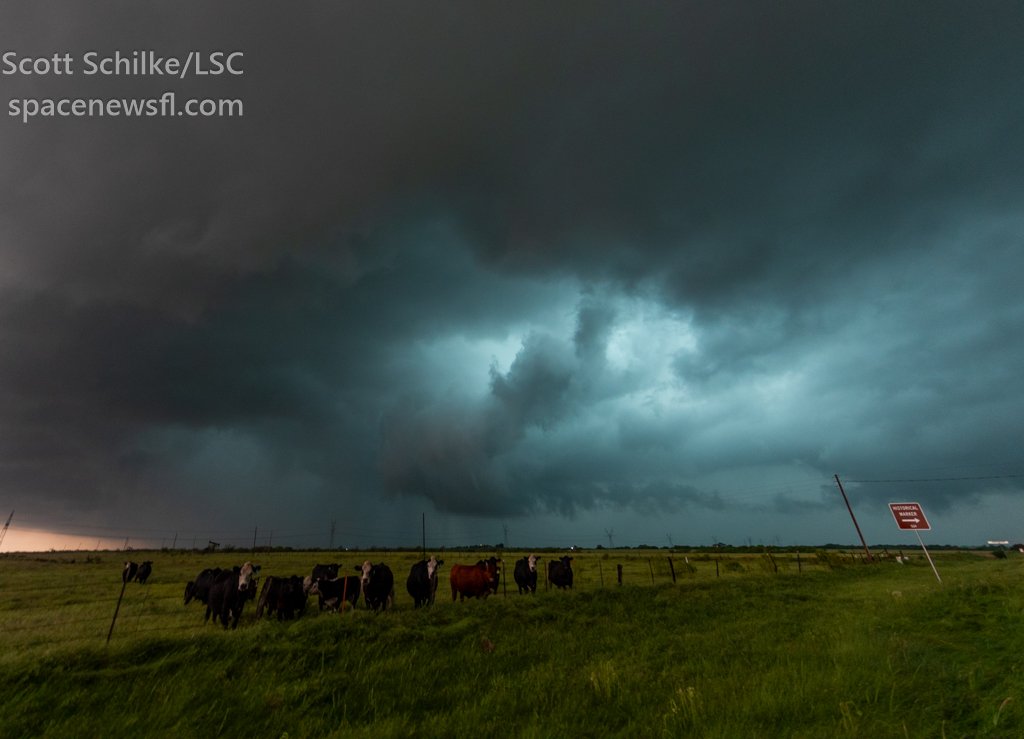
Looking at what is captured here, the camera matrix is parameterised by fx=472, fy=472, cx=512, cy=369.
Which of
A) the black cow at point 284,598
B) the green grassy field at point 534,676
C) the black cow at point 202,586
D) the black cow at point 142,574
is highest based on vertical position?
the black cow at point 142,574

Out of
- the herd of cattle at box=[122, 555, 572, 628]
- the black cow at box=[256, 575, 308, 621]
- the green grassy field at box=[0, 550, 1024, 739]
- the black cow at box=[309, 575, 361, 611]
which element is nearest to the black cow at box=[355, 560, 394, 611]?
the herd of cattle at box=[122, 555, 572, 628]

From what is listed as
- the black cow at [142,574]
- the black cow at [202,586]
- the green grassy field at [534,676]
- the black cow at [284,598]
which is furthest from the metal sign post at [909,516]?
the black cow at [142,574]

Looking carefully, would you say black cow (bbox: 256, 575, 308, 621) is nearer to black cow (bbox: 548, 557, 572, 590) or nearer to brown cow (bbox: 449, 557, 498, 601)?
brown cow (bbox: 449, 557, 498, 601)

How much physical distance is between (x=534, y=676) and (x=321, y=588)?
13.1 m

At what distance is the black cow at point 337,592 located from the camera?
19.5m

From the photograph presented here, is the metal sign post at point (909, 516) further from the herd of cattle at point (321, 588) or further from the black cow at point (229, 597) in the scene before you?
the black cow at point (229, 597)

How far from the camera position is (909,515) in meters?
24.7

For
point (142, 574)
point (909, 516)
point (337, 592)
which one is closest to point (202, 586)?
point (337, 592)

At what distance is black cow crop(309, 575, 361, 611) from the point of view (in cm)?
1947

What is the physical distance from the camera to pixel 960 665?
888cm

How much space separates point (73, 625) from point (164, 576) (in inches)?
1065

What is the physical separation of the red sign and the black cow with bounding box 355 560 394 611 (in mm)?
25589

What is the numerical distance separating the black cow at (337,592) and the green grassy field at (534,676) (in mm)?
4591

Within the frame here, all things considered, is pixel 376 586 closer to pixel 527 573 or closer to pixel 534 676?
pixel 527 573
